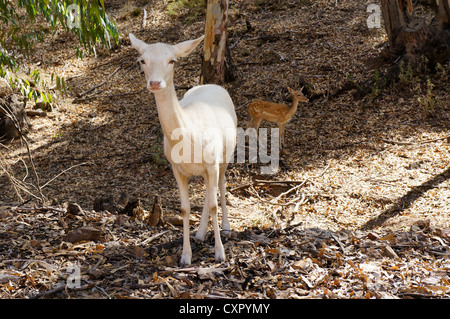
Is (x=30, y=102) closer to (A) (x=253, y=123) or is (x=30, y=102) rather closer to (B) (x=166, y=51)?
(A) (x=253, y=123)

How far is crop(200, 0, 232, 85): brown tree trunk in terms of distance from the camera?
9.28 meters

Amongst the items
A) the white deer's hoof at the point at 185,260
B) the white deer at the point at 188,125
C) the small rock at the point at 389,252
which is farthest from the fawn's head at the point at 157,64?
the small rock at the point at 389,252

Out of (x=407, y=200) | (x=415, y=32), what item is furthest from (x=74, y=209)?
(x=415, y=32)

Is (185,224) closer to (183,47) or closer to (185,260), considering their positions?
(185,260)

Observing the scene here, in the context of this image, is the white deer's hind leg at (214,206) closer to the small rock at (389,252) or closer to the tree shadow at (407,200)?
the small rock at (389,252)

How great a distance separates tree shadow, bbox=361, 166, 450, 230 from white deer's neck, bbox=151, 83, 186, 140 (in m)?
3.29

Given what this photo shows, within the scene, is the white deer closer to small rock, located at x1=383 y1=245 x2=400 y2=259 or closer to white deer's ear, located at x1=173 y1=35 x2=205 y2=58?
white deer's ear, located at x1=173 y1=35 x2=205 y2=58

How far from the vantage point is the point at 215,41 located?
945 cm

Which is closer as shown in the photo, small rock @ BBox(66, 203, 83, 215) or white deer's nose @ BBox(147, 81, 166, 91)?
white deer's nose @ BBox(147, 81, 166, 91)

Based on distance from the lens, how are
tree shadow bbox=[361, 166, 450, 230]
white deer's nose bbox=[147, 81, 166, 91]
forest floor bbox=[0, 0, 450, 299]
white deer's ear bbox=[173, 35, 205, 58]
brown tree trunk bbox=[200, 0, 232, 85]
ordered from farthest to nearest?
brown tree trunk bbox=[200, 0, 232, 85]
tree shadow bbox=[361, 166, 450, 230]
forest floor bbox=[0, 0, 450, 299]
white deer's ear bbox=[173, 35, 205, 58]
white deer's nose bbox=[147, 81, 166, 91]

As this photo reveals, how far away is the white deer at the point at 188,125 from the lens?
3.95 m

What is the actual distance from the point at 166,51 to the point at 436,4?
818cm

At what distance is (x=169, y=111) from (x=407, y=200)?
4.13m

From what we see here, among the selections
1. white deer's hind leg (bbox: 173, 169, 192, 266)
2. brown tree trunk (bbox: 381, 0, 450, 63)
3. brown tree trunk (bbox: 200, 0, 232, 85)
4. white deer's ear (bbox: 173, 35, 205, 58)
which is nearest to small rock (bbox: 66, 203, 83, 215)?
white deer's hind leg (bbox: 173, 169, 192, 266)
